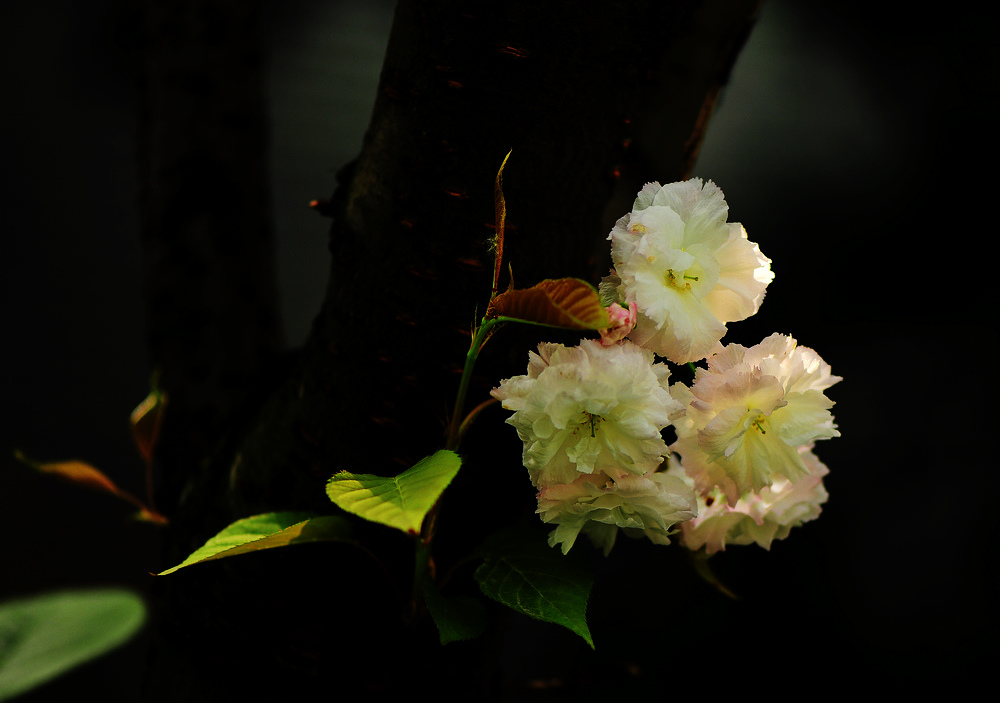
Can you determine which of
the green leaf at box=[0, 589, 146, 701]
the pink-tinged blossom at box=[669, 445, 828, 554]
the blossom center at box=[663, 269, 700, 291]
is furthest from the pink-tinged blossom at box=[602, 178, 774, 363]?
the green leaf at box=[0, 589, 146, 701]

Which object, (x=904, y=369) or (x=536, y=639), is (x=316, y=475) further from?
(x=904, y=369)

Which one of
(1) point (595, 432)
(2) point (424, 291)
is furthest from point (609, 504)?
(2) point (424, 291)

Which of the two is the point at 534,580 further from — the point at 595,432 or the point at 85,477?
the point at 85,477

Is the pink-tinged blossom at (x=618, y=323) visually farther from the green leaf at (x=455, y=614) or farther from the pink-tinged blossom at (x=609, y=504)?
the green leaf at (x=455, y=614)

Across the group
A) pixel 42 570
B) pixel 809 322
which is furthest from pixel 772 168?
pixel 42 570

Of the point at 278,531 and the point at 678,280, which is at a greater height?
the point at 678,280

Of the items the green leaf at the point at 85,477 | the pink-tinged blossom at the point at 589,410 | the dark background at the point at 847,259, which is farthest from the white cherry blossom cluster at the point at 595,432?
the dark background at the point at 847,259

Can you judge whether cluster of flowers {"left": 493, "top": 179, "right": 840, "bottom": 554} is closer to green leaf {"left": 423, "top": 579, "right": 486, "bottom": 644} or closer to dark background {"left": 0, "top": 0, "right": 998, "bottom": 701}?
green leaf {"left": 423, "top": 579, "right": 486, "bottom": 644}
